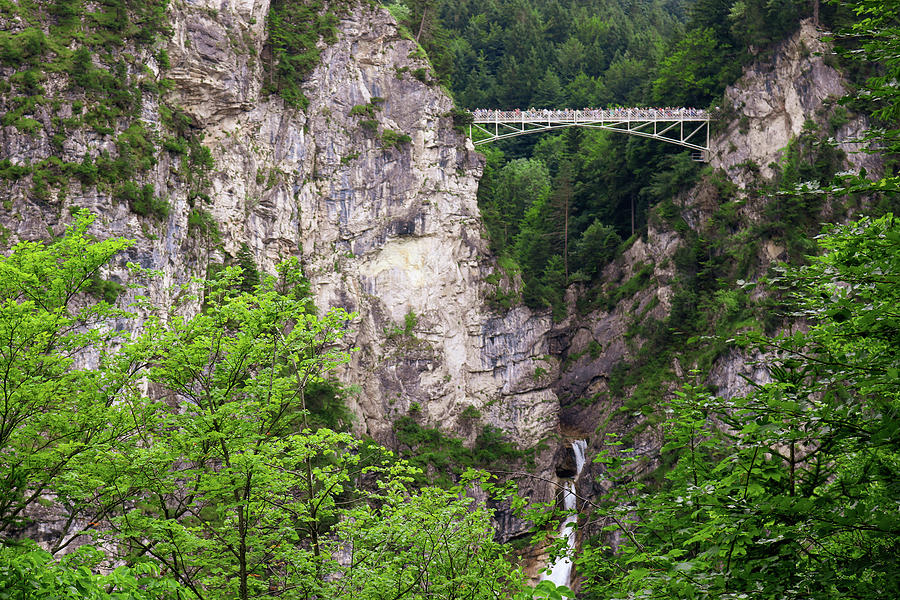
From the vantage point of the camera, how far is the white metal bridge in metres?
45.4

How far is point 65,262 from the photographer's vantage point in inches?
427

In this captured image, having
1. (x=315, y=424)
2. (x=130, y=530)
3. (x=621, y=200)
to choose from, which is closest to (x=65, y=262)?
(x=130, y=530)

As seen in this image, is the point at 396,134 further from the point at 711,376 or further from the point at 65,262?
the point at 65,262

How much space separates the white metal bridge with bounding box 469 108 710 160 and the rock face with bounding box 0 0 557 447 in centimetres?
299

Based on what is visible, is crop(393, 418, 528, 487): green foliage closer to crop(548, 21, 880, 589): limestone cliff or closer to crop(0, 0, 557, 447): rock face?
crop(0, 0, 557, 447): rock face

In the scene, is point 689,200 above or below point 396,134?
below

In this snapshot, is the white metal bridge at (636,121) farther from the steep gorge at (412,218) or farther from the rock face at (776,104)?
the steep gorge at (412,218)

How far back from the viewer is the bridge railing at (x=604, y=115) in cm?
4540

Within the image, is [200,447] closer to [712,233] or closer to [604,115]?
[712,233]

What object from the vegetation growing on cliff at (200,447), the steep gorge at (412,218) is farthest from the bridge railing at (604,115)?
the vegetation growing on cliff at (200,447)

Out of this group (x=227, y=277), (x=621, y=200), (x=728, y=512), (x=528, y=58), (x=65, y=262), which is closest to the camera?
(x=728, y=512)

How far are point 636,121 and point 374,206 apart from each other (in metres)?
16.4

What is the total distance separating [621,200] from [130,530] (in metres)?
44.2

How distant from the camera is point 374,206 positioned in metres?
45.2
